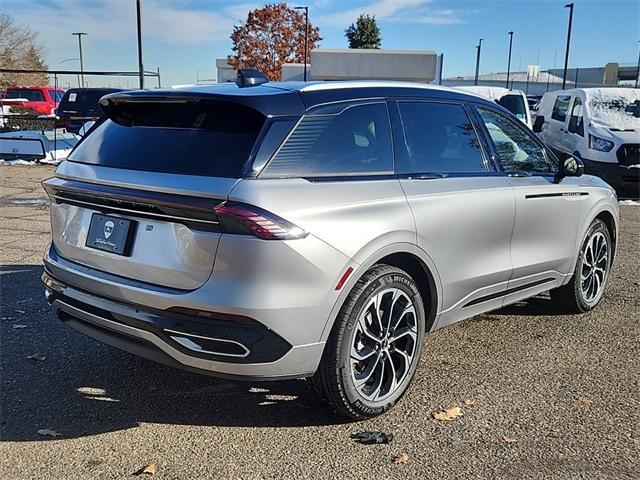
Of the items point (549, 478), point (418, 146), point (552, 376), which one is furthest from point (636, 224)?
point (549, 478)

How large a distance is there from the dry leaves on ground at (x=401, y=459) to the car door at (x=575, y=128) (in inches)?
445

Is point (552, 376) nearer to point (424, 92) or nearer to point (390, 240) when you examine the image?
point (390, 240)

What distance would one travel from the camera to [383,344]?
3.32 meters

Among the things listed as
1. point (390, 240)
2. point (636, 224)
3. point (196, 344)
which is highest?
point (390, 240)

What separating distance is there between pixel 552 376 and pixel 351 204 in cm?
189

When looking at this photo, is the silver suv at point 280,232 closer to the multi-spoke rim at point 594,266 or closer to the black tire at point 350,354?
the black tire at point 350,354

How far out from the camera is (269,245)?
269cm

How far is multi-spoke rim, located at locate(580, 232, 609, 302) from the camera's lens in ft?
16.9

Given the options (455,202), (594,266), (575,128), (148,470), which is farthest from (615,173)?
(148,470)

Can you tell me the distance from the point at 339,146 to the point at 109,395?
193 centimetres

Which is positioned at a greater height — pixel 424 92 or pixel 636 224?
pixel 424 92

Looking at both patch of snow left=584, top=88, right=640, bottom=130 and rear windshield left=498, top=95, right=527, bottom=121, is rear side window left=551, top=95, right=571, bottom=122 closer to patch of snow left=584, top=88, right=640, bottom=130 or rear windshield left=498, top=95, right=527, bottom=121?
patch of snow left=584, top=88, right=640, bottom=130

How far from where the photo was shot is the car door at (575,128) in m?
12.8

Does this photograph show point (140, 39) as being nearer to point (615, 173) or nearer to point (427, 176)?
point (615, 173)
